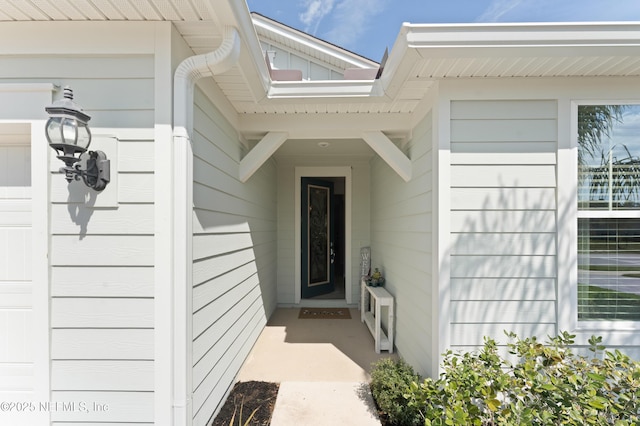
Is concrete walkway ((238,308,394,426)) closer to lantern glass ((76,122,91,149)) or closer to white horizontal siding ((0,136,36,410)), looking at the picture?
white horizontal siding ((0,136,36,410))

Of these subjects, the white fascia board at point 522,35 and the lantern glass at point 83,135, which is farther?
the white fascia board at point 522,35

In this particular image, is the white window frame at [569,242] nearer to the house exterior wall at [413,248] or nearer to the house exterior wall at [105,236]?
the house exterior wall at [413,248]

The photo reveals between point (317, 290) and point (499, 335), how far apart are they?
3.23 metres

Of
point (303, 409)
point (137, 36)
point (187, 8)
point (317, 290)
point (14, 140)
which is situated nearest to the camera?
point (187, 8)

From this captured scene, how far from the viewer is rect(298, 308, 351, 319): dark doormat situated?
4.07 metres

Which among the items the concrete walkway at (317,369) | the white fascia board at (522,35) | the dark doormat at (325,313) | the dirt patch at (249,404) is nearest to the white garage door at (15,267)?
the dirt patch at (249,404)

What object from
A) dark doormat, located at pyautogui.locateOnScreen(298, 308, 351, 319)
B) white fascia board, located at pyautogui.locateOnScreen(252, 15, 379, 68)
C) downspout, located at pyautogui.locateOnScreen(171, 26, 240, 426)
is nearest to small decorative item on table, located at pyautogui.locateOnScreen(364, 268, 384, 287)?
dark doormat, located at pyautogui.locateOnScreen(298, 308, 351, 319)

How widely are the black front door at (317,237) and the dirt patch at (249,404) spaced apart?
235 centimetres

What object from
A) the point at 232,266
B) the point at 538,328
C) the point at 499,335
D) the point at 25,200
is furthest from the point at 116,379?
the point at 538,328

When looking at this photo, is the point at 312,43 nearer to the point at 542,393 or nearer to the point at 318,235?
the point at 318,235

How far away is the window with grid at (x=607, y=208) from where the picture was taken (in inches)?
76.8

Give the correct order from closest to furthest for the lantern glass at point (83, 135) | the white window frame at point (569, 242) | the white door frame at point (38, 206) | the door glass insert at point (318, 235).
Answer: the lantern glass at point (83, 135) < the white door frame at point (38, 206) < the white window frame at point (569, 242) < the door glass insert at point (318, 235)

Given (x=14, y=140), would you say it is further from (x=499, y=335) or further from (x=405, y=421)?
(x=499, y=335)

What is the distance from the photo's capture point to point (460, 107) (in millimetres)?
1968
